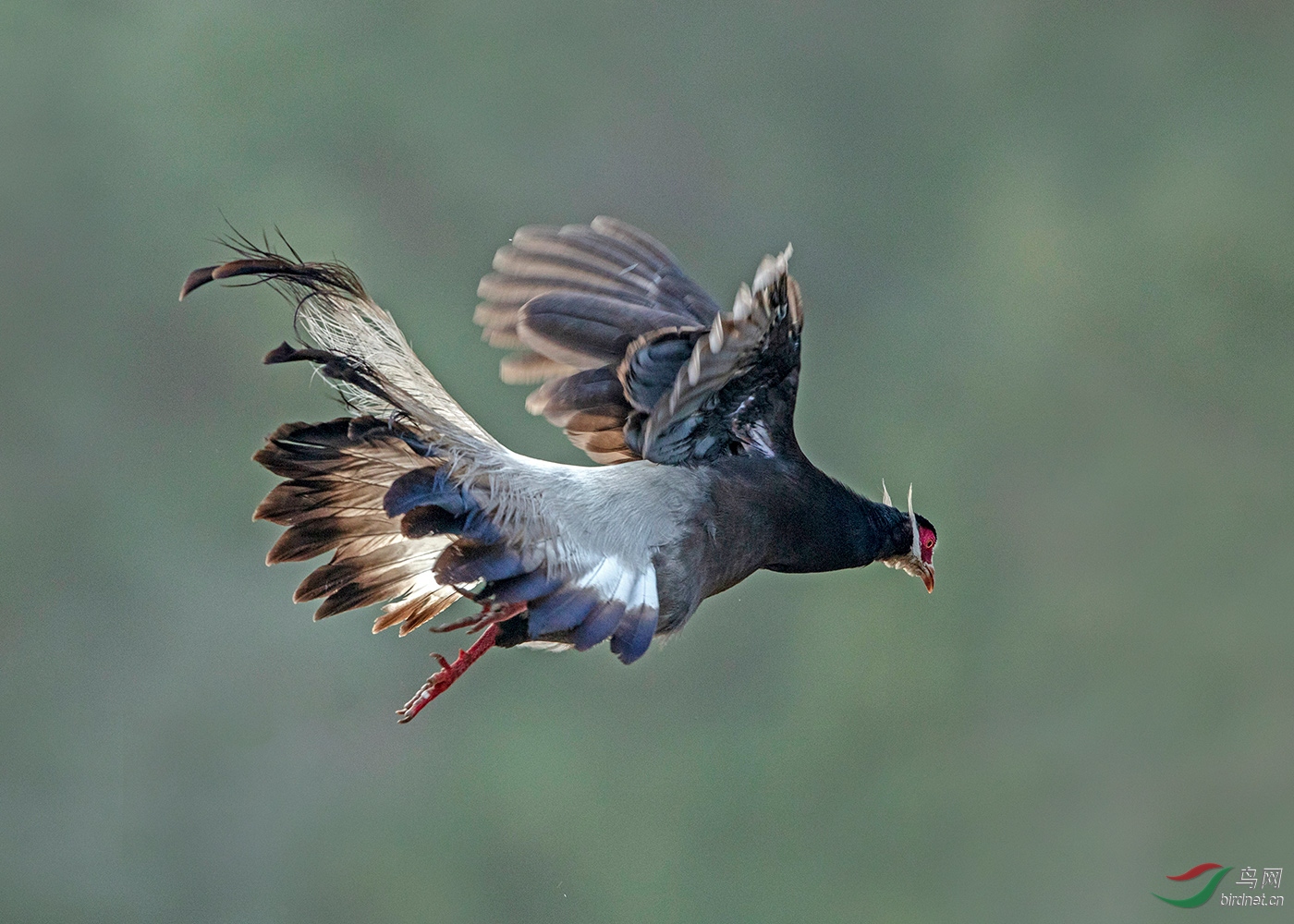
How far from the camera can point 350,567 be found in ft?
6.84

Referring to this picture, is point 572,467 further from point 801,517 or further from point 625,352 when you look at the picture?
point 801,517

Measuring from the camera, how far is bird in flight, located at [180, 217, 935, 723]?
6.03ft

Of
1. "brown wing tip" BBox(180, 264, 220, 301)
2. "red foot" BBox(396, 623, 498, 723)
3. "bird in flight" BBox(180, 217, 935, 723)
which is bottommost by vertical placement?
"red foot" BBox(396, 623, 498, 723)

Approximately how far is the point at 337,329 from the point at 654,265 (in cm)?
70

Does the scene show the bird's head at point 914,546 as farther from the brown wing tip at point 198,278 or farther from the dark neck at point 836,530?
the brown wing tip at point 198,278

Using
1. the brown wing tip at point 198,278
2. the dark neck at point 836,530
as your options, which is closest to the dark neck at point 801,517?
the dark neck at point 836,530

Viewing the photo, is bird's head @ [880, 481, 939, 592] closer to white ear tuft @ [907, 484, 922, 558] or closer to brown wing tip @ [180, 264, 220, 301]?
white ear tuft @ [907, 484, 922, 558]

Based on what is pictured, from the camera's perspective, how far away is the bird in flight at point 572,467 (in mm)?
1839

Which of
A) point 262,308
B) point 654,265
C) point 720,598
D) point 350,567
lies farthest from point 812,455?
point 350,567

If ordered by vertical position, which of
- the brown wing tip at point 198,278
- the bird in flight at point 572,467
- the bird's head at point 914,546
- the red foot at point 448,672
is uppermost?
the brown wing tip at point 198,278

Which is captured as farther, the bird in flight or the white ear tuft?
the white ear tuft

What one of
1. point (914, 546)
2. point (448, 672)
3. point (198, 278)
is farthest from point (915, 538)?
point (198, 278)

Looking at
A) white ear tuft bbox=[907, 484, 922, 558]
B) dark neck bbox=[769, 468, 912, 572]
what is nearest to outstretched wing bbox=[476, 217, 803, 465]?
dark neck bbox=[769, 468, 912, 572]

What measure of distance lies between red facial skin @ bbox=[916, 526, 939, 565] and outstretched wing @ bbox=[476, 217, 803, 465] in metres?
0.40
